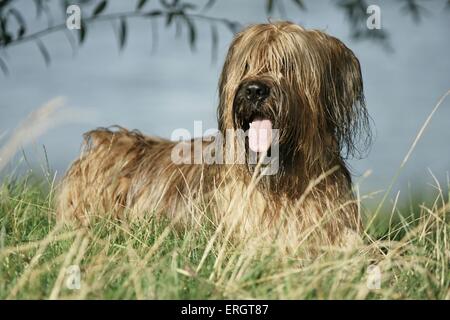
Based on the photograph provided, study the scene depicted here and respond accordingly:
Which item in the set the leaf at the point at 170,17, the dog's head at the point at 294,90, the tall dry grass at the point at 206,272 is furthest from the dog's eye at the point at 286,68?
the leaf at the point at 170,17

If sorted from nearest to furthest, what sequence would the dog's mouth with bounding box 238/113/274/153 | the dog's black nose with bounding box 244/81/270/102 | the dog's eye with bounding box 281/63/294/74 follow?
the dog's black nose with bounding box 244/81/270/102
the dog's mouth with bounding box 238/113/274/153
the dog's eye with bounding box 281/63/294/74

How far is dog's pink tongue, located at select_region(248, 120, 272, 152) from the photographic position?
18.8 feet

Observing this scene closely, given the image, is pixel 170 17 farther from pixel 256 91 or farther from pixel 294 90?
pixel 294 90

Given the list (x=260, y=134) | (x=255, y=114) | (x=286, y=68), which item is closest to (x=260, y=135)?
(x=260, y=134)

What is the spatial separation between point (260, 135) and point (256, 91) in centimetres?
35

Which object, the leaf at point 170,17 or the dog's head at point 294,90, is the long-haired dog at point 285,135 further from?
the leaf at point 170,17

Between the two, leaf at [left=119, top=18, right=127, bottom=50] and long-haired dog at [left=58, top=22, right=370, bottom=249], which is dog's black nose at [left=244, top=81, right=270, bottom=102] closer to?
long-haired dog at [left=58, top=22, right=370, bottom=249]

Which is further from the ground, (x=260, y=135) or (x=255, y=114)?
(x=255, y=114)

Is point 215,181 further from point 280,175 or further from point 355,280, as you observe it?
point 355,280

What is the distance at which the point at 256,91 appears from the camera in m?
5.60

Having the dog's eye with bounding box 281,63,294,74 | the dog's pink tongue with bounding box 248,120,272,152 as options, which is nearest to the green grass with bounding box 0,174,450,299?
the dog's pink tongue with bounding box 248,120,272,152

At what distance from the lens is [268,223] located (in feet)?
19.7
